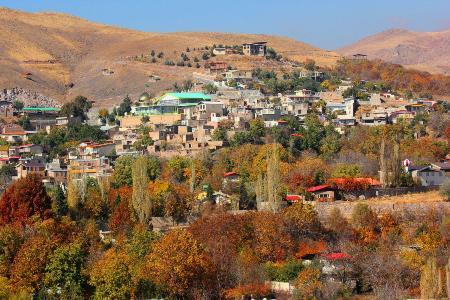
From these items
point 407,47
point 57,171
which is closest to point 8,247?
point 57,171

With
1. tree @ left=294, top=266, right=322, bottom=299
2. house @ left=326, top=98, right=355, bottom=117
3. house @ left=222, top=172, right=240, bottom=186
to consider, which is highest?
house @ left=326, top=98, right=355, bottom=117

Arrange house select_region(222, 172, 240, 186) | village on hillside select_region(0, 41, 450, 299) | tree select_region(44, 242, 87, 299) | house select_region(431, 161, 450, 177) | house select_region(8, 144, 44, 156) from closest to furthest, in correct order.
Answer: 1. tree select_region(44, 242, 87, 299)
2. village on hillside select_region(0, 41, 450, 299)
3. house select_region(431, 161, 450, 177)
4. house select_region(222, 172, 240, 186)
5. house select_region(8, 144, 44, 156)

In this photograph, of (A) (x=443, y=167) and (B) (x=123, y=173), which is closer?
(A) (x=443, y=167)

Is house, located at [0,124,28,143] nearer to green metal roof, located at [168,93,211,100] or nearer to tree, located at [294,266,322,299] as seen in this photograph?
green metal roof, located at [168,93,211,100]

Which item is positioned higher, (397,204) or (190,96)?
(190,96)

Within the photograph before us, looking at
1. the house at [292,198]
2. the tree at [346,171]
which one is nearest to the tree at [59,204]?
the house at [292,198]

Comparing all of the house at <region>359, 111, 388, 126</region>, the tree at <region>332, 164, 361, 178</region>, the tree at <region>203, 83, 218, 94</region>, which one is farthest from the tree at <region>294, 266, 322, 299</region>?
the tree at <region>203, 83, 218, 94</region>

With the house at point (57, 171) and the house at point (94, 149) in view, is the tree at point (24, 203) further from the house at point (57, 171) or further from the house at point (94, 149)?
the house at point (94, 149)

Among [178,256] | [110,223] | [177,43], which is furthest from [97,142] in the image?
[177,43]

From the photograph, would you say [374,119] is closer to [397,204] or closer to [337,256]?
[397,204]
